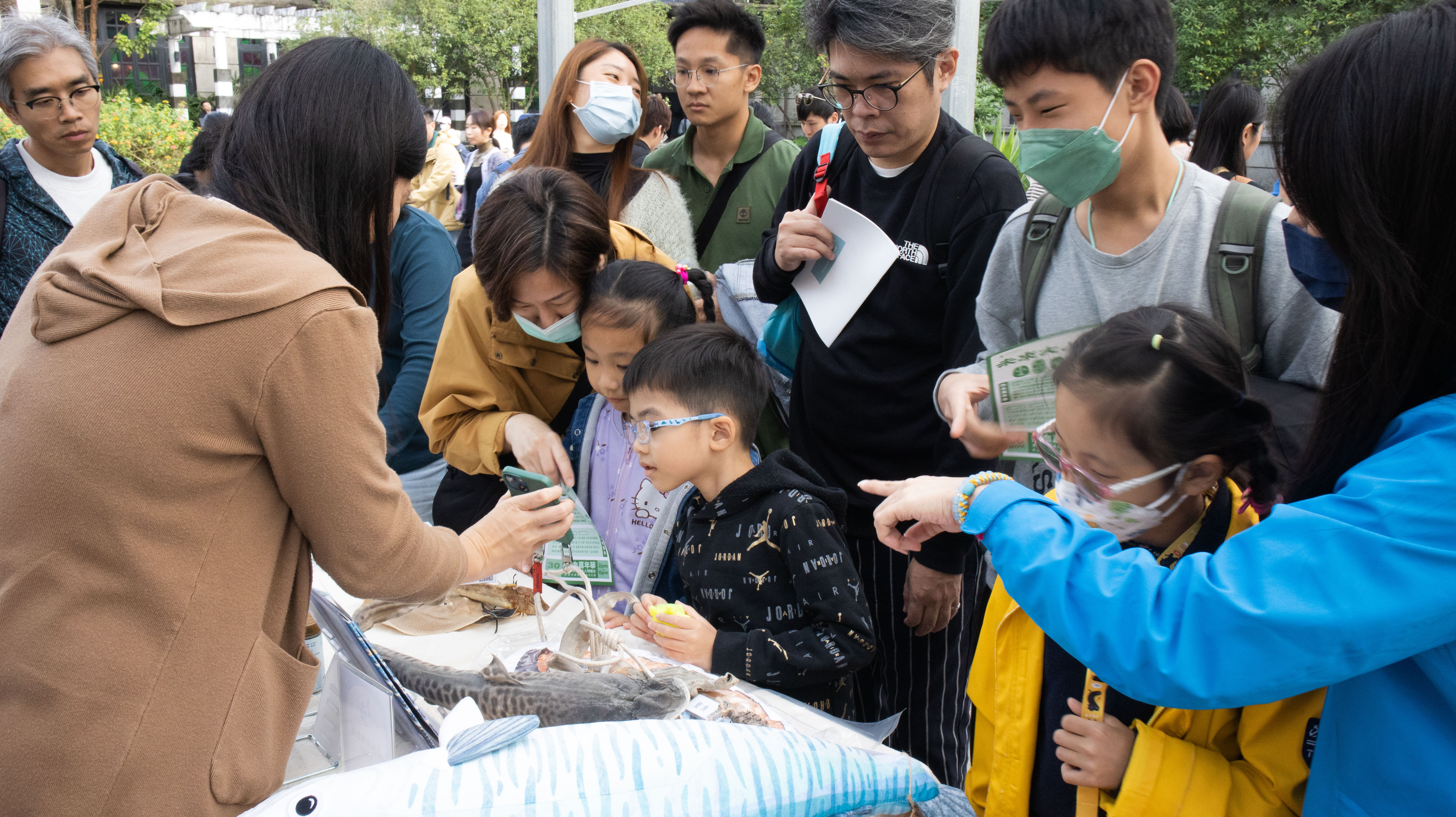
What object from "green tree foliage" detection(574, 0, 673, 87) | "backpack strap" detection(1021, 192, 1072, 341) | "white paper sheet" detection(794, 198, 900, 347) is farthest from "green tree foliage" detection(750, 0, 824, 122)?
"backpack strap" detection(1021, 192, 1072, 341)

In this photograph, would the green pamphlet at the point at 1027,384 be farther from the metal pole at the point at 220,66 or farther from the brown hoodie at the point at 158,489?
the metal pole at the point at 220,66

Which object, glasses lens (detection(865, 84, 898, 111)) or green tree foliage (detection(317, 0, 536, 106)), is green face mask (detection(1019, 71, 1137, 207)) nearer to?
glasses lens (detection(865, 84, 898, 111))

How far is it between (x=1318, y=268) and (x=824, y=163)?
1371mm

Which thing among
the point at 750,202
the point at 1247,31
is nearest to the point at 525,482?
the point at 750,202

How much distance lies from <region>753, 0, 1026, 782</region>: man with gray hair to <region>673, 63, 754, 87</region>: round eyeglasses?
3.01 ft

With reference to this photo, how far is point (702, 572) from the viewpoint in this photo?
2008 mm

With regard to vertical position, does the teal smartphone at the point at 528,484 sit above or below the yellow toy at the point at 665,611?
above

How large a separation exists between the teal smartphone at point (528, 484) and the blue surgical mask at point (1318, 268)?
1242 millimetres

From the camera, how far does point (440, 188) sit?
8.12 m

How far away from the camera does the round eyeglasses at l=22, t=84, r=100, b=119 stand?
3396mm

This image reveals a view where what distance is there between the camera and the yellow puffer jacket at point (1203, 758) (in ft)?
4.06

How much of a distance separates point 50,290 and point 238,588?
42 centimetres

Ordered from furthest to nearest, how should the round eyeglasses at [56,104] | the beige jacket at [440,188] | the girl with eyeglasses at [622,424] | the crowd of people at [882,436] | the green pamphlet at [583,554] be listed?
the beige jacket at [440,188]
the round eyeglasses at [56,104]
the girl with eyeglasses at [622,424]
the green pamphlet at [583,554]
the crowd of people at [882,436]

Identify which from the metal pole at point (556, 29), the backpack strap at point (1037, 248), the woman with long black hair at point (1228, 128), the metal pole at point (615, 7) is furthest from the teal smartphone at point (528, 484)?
the metal pole at point (615, 7)
